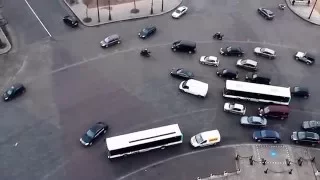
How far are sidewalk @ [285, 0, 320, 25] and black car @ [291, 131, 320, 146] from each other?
2703cm

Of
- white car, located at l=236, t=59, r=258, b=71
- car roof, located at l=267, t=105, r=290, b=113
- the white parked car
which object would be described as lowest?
car roof, located at l=267, t=105, r=290, b=113

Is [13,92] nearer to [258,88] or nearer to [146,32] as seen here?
[146,32]

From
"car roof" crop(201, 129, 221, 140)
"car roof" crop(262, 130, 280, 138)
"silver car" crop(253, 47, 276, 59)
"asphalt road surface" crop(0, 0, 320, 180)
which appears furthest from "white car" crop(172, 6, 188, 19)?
"car roof" crop(262, 130, 280, 138)

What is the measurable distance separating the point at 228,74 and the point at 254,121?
9536mm

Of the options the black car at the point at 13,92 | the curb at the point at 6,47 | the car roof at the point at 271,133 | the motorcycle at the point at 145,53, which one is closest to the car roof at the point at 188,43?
the motorcycle at the point at 145,53

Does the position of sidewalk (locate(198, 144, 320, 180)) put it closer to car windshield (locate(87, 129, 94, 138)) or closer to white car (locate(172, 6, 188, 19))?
car windshield (locate(87, 129, 94, 138))

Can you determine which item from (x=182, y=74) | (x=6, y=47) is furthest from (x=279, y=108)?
(x=6, y=47)

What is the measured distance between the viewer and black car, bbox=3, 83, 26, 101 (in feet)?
201

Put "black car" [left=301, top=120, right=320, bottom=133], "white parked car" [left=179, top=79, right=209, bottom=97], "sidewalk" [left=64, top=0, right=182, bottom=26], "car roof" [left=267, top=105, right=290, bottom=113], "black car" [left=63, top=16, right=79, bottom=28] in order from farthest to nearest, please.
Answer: "sidewalk" [left=64, top=0, right=182, bottom=26]
"black car" [left=63, top=16, right=79, bottom=28]
"white parked car" [left=179, top=79, right=209, bottom=97]
"car roof" [left=267, top=105, right=290, bottom=113]
"black car" [left=301, top=120, right=320, bottom=133]

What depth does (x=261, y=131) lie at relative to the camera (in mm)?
58438

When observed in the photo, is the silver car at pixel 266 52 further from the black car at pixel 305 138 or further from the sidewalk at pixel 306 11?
the black car at pixel 305 138

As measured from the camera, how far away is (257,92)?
61.5m

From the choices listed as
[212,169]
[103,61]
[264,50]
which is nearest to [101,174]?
[212,169]

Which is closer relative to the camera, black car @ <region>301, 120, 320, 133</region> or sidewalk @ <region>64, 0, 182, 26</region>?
black car @ <region>301, 120, 320, 133</region>
